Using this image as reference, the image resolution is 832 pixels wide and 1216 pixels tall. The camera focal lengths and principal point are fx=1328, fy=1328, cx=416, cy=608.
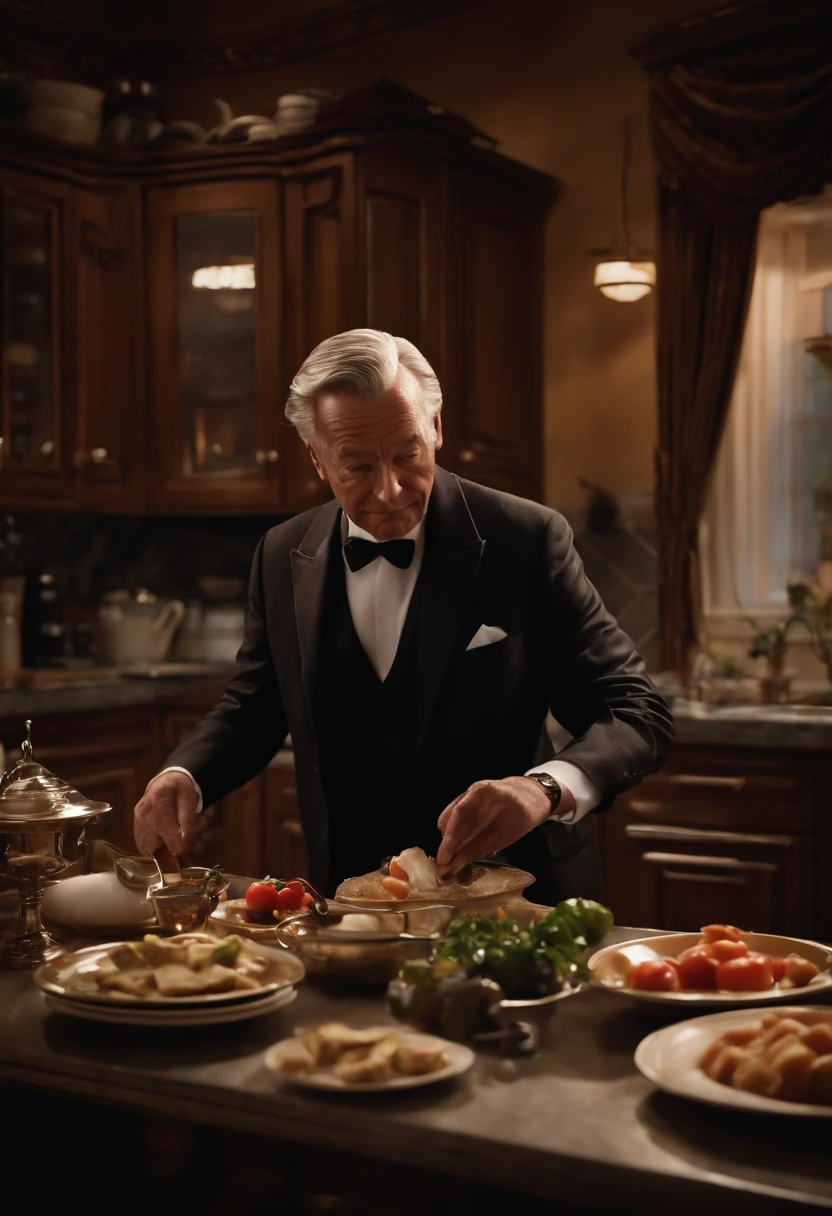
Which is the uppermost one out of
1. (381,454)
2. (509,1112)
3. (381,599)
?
(381,454)

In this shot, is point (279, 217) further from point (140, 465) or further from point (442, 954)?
point (442, 954)

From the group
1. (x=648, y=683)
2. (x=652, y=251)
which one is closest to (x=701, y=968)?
(x=648, y=683)

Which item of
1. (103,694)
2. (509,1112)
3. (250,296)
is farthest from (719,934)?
(250,296)

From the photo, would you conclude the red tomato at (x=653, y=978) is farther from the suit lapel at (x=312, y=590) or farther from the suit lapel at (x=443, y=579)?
the suit lapel at (x=312, y=590)

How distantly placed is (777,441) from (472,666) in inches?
89.8

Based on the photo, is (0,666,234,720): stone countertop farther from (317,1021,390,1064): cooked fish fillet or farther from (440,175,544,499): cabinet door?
(317,1021,390,1064): cooked fish fillet

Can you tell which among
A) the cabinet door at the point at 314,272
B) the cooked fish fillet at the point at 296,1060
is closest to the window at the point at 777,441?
the cabinet door at the point at 314,272

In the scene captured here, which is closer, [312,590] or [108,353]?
[312,590]

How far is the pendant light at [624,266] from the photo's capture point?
4059 mm

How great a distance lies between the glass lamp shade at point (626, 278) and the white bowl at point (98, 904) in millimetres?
2961

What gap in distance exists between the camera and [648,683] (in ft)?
6.66

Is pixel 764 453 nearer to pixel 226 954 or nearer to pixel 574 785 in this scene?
pixel 574 785

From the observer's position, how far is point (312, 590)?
85.1 inches

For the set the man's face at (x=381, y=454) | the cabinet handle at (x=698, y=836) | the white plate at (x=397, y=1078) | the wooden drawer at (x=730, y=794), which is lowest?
the cabinet handle at (x=698, y=836)
